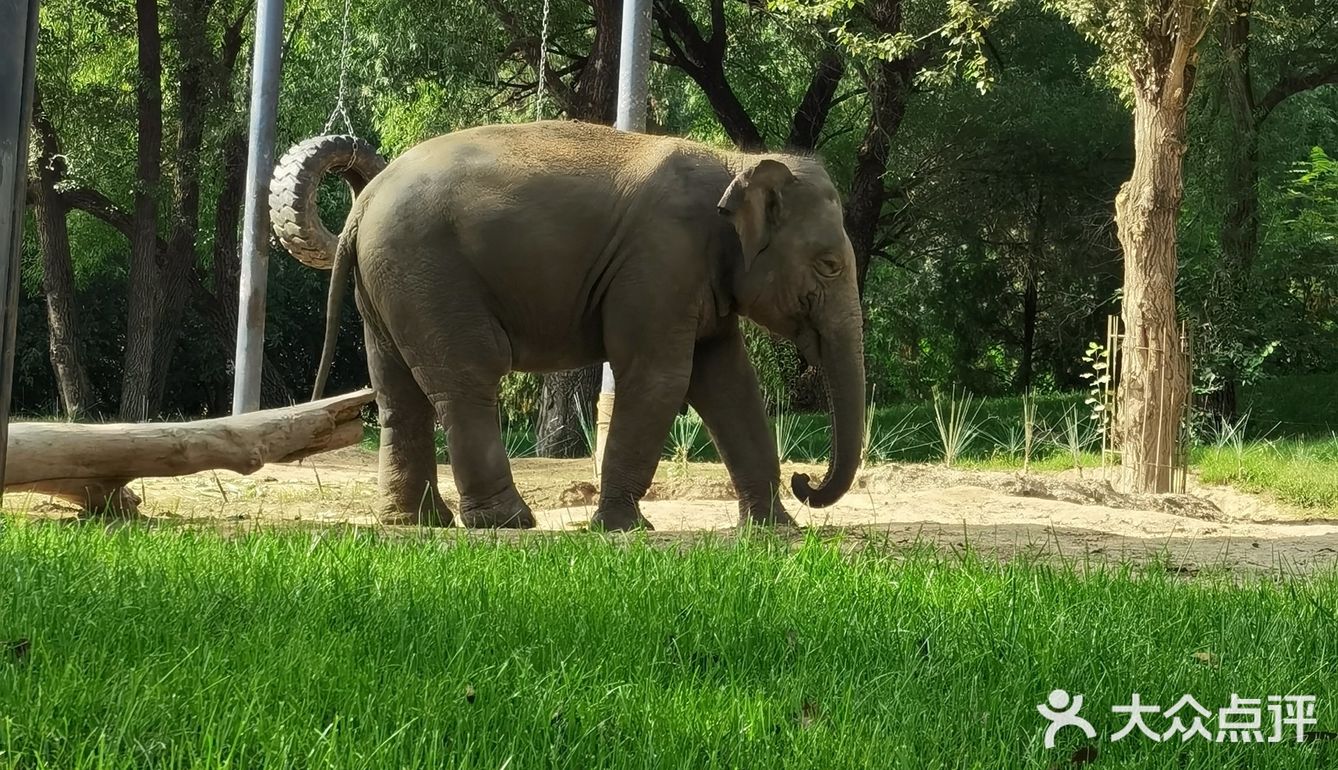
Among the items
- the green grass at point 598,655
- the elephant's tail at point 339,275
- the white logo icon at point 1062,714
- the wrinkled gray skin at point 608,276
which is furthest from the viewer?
the elephant's tail at point 339,275

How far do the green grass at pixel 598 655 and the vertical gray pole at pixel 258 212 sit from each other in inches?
231

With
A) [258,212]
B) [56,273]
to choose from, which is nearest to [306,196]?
[258,212]

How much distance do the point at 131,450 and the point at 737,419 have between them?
3.31 meters

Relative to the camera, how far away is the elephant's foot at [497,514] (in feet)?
26.0

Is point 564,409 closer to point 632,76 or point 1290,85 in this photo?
point 632,76

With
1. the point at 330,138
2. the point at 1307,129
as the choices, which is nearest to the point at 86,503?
the point at 330,138

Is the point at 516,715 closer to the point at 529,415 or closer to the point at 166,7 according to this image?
the point at 529,415

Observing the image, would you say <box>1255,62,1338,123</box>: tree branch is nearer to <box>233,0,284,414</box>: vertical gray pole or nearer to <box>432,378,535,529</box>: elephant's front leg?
<box>233,0,284,414</box>: vertical gray pole

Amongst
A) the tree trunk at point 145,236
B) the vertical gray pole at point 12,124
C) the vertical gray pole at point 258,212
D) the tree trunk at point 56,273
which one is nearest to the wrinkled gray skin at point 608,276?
the vertical gray pole at point 258,212

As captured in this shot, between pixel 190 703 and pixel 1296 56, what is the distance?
1005 inches

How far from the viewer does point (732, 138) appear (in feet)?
83.4

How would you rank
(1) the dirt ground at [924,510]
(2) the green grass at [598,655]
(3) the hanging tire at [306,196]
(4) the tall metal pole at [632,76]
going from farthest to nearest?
(4) the tall metal pole at [632,76] → (3) the hanging tire at [306,196] → (1) the dirt ground at [924,510] → (2) the green grass at [598,655]

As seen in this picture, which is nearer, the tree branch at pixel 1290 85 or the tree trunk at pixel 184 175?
the tree branch at pixel 1290 85

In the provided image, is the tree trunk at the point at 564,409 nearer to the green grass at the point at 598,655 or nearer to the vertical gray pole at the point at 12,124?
the green grass at the point at 598,655
